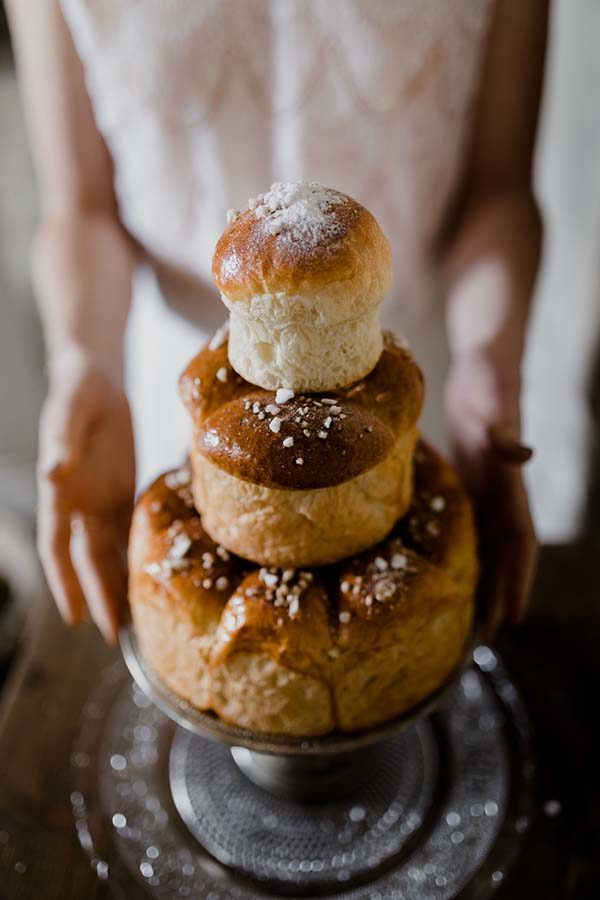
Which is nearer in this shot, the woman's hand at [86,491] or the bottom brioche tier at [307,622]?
the bottom brioche tier at [307,622]

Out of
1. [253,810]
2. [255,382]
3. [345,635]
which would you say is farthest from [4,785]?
[255,382]

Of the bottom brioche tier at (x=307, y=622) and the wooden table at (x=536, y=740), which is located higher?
the bottom brioche tier at (x=307, y=622)

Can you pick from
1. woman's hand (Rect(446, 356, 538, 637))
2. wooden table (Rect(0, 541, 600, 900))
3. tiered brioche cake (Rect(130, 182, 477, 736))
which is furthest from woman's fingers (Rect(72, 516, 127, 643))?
woman's hand (Rect(446, 356, 538, 637))

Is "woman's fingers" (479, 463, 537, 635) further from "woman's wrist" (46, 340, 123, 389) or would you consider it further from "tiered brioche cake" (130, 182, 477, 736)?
"woman's wrist" (46, 340, 123, 389)

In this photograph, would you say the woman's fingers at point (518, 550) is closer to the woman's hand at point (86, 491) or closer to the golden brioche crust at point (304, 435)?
the golden brioche crust at point (304, 435)

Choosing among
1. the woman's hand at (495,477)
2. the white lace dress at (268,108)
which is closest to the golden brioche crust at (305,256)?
the woman's hand at (495,477)

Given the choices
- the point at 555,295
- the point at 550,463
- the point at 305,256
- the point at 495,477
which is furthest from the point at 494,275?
the point at 550,463

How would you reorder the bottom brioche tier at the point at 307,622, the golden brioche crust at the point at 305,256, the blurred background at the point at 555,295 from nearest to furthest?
the golden brioche crust at the point at 305,256 → the bottom brioche tier at the point at 307,622 → the blurred background at the point at 555,295
